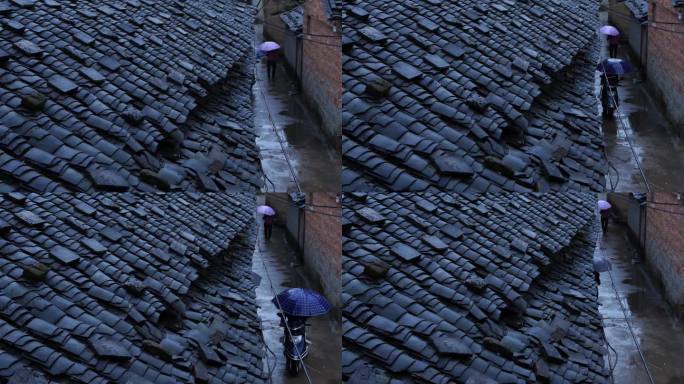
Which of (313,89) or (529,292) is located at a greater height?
(313,89)

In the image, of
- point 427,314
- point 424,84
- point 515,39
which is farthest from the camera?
point 515,39

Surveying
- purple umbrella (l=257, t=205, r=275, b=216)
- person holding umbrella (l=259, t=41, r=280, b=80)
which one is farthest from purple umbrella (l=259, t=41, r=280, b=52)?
purple umbrella (l=257, t=205, r=275, b=216)

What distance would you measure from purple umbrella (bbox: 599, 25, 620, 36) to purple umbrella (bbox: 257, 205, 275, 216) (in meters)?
5.33

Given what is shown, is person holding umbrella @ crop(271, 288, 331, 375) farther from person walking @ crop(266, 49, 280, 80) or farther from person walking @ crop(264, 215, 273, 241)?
person walking @ crop(266, 49, 280, 80)

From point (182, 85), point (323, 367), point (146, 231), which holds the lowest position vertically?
point (323, 367)

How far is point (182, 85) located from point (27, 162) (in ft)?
8.74

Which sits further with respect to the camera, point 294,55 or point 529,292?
point 294,55

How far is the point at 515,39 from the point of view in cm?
2148

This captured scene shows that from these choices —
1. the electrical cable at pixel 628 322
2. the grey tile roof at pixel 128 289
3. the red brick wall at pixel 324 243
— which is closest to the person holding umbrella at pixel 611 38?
the electrical cable at pixel 628 322

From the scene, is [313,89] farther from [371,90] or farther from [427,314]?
[427,314]

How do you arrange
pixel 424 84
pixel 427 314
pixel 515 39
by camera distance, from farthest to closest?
pixel 515 39 → pixel 424 84 → pixel 427 314

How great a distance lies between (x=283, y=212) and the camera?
21.7 metres

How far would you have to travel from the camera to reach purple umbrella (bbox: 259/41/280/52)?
73.1ft

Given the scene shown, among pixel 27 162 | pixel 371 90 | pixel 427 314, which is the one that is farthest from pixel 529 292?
pixel 27 162
